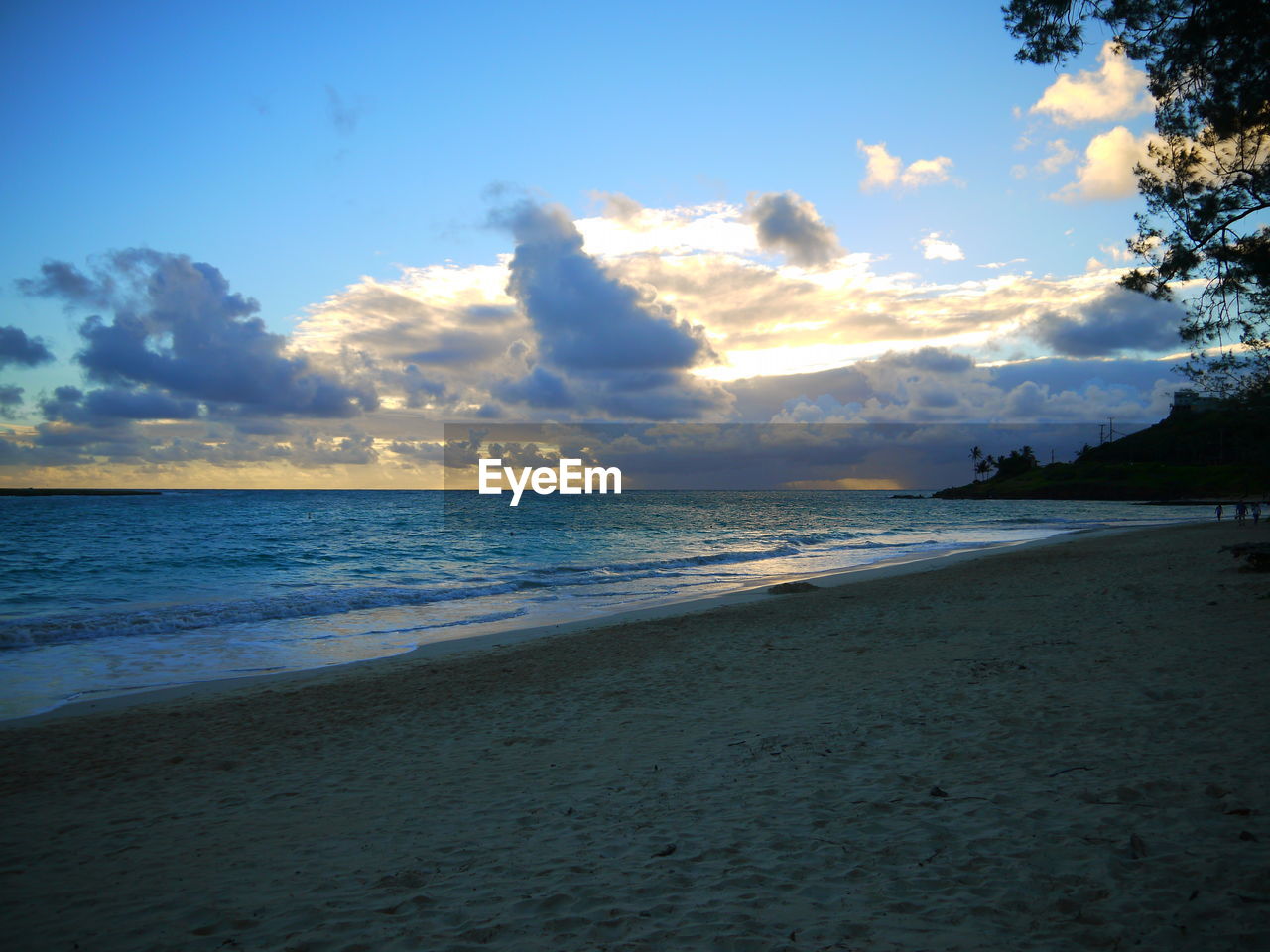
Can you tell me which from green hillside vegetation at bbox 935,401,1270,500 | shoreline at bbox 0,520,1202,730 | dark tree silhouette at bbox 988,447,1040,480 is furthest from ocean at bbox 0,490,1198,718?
dark tree silhouette at bbox 988,447,1040,480

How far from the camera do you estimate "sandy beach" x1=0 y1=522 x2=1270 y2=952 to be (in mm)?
4219

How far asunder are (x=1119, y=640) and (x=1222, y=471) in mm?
125872

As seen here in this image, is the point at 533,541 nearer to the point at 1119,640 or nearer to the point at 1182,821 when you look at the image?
the point at 1119,640

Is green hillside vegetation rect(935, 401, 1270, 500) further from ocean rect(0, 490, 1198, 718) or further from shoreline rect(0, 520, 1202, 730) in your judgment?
shoreline rect(0, 520, 1202, 730)

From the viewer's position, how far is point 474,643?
15398 mm

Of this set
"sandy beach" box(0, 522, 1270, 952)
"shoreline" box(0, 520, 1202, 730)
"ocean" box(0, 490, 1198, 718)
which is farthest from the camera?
"ocean" box(0, 490, 1198, 718)

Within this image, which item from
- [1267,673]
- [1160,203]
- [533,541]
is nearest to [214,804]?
[1267,673]

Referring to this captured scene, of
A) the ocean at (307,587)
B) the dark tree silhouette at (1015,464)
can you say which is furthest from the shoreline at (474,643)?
the dark tree silhouette at (1015,464)

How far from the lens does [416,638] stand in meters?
16.5

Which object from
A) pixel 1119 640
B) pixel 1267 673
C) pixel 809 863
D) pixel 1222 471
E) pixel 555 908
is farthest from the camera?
pixel 1222 471

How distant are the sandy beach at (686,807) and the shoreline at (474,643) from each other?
0.60m

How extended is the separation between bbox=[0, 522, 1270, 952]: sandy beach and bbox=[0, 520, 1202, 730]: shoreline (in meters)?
0.60

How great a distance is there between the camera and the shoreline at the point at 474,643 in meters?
10.8

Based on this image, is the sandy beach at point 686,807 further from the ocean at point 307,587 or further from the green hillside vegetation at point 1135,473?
the green hillside vegetation at point 1135,473
